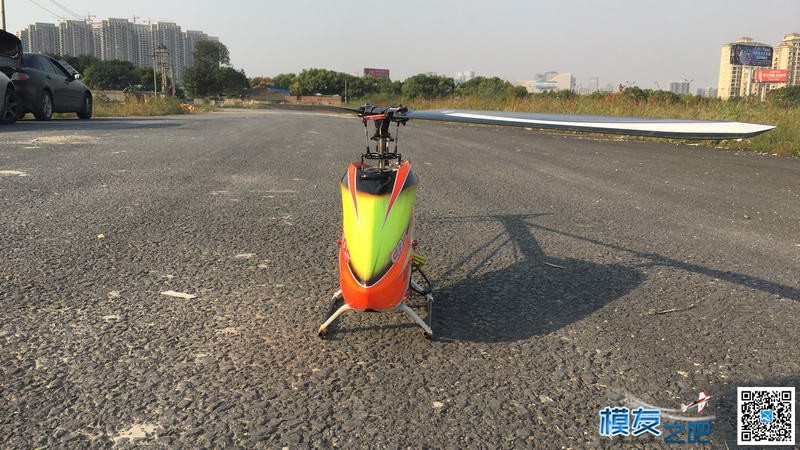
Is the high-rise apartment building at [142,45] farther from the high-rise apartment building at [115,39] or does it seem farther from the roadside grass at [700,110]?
the roadside grass at [700,110]

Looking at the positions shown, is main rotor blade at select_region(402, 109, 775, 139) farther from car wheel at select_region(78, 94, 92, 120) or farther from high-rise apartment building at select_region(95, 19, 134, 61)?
high-rise apartment building at select_region(95, 19, 134, 61)

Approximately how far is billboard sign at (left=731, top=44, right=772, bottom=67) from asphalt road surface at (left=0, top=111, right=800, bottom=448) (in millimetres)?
115990

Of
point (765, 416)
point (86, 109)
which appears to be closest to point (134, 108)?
point (86, 109)

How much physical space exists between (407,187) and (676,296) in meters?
1.80

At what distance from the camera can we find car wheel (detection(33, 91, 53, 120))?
13781 millimetres

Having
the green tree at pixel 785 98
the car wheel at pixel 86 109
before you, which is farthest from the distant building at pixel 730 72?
the car wheel at pixel 86 109

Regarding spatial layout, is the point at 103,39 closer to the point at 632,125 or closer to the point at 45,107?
the point at 45,107

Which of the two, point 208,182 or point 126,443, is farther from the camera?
point 208,182

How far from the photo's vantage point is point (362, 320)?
2.87 meters

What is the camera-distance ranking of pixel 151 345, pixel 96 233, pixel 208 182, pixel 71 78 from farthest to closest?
pixel 71 78, pixel 208 182, pixel 96 233, pixel 151 345

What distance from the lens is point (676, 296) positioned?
3318 mm

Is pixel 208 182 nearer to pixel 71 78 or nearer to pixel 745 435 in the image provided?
pixel 745 435

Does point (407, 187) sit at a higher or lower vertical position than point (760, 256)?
higher

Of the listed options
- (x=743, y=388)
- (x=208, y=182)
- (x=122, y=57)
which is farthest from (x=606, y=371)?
(x=122, y=57)
